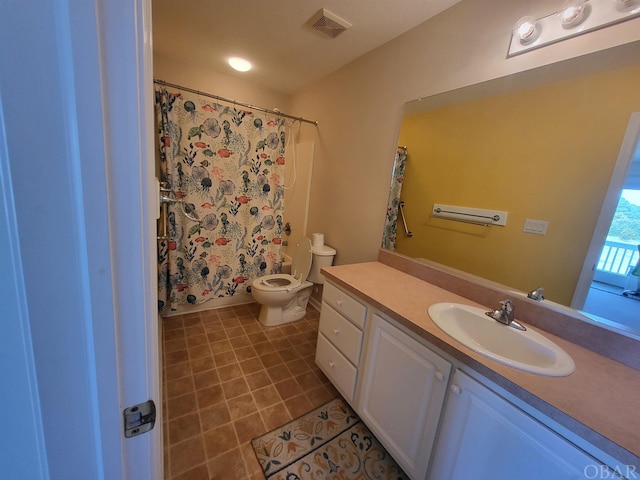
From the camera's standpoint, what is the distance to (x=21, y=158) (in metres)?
0.27

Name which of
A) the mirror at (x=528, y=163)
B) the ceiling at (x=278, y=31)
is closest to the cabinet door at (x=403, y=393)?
the mirror at (x=528, y=163)

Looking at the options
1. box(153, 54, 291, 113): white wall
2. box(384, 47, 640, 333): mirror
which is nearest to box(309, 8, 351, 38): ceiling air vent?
box(384, 47, 640, 333): mirror

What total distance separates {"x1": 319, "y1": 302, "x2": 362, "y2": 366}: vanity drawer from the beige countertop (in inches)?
11.5

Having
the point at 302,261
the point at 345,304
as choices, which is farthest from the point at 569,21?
the point at 302,261

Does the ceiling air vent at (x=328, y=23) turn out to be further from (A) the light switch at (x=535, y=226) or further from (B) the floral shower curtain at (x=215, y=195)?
(A) the light switch at (x=535, y=226)

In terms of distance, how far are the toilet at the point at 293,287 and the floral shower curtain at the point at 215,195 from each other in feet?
1.10

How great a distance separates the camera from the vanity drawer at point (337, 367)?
142 cm

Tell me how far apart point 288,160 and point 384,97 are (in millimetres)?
1437

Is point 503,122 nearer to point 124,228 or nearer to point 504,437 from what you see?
point 504,437

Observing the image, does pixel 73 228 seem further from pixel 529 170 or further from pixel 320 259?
pixel 320 259

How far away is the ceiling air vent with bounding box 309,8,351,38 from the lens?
1.55 m

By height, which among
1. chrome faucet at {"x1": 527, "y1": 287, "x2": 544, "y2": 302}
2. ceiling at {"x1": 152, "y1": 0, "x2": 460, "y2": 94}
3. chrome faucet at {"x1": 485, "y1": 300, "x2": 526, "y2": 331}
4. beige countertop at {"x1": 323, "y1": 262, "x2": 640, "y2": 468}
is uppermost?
ceiling at {"x1": 152, "y1": 0, "x2": 460, "y2": 94}

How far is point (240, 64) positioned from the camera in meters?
2.35

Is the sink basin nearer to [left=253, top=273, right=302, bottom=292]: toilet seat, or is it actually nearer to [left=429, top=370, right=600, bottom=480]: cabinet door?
[left=429, top=370, right=600, bottom=480]: cabinet door
